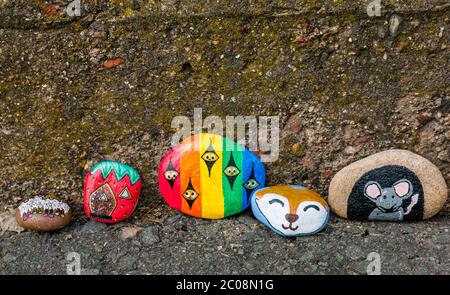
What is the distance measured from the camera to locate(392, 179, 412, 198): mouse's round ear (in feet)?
8.29

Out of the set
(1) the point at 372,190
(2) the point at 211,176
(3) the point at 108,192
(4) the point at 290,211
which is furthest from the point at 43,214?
(1) the point at 372,190

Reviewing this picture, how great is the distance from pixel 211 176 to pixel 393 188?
749mm

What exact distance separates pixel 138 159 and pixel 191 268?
56cm

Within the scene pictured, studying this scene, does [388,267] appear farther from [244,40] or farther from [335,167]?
[244,40]

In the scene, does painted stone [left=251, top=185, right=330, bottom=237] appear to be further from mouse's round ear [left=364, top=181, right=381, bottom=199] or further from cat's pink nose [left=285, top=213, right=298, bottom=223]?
mouse's round ear [left=364, top=181, right=381, bottom=199]

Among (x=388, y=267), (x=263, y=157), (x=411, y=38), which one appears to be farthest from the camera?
(x=263, y=157)

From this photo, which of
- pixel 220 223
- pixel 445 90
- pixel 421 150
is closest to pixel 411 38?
pixel 445 90

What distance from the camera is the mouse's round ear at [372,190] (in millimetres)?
2535

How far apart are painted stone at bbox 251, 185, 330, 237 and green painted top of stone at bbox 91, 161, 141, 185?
1.69ft

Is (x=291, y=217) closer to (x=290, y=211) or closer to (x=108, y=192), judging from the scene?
(x=290, y=211)

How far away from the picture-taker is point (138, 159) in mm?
2645

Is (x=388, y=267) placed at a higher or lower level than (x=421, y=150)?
lower

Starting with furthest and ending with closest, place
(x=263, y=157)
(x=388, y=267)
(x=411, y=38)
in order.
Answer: (x=263, y=157) → (x=411, y=38) → (x=388, y=267)

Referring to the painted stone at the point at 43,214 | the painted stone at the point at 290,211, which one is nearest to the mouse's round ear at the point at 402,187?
the painted stone at the point at 290,211
